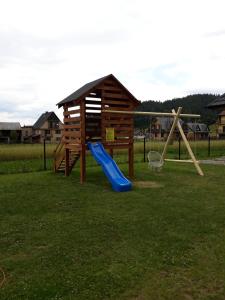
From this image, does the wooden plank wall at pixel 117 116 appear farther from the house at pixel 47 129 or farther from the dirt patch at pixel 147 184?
the house at pixel 47 129

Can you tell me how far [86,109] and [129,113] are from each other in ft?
5.40

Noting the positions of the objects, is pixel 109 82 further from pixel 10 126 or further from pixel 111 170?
pixel 10 126

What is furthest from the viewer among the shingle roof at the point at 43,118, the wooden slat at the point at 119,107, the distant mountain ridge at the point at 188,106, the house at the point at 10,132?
the distant mountain ridge at the point at 188,106

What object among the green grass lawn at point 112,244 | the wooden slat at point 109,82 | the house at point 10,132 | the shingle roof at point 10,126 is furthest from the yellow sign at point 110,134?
the shingle roof at point 10,126

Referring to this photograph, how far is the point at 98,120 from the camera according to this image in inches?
520

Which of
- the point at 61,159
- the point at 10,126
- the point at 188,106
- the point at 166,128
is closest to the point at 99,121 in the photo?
the point at 61,159

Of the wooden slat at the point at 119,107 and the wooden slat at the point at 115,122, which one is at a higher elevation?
the wooden slat at the point at 119,107

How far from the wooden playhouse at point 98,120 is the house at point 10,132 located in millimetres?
62022

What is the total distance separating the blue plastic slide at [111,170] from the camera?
10.1 metres

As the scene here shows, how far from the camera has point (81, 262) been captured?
4.60m

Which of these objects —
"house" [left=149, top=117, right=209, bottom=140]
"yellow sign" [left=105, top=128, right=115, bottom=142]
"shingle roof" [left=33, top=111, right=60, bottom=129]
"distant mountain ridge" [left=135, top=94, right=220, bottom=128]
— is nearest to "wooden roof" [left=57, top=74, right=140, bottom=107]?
"yellow sign" [left=105, top=128, right=115, bottom=142]

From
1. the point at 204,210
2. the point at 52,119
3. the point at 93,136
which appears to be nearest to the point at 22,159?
the point at 93,136

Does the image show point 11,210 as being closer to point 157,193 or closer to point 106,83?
point 157,193

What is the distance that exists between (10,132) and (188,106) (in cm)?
5735
